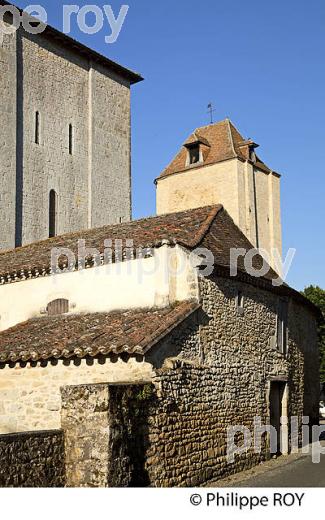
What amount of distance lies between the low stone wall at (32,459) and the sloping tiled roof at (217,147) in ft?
91.1

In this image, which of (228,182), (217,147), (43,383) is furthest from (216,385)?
(217,147)

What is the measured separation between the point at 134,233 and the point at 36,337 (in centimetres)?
354

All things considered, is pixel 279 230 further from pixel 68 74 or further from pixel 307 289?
pixel 68 74

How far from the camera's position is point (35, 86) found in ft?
73.7

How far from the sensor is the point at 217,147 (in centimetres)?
3653

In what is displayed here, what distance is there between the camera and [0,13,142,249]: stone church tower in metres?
21.1

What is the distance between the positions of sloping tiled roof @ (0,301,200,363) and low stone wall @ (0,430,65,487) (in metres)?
2.27

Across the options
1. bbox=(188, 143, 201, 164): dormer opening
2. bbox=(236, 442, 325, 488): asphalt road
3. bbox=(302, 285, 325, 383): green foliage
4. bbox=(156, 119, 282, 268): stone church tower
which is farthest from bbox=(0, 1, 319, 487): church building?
bbox=(302, 285, 325, 383): green foliage

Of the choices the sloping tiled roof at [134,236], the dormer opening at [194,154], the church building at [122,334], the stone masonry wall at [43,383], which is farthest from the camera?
the dormer opening at [194,154]

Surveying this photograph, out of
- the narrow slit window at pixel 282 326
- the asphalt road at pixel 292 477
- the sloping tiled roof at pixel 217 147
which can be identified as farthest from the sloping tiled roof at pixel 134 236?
the sloping tiled roof at pixel 217 147

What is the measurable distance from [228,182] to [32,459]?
28208 mm

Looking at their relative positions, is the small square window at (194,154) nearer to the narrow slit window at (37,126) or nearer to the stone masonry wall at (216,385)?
the narrow slit window at (37,126)

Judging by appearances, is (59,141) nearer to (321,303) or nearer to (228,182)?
(228,182)

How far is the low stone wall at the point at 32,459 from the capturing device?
7.71 meters
